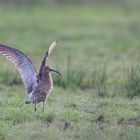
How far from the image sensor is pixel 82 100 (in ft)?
37.9

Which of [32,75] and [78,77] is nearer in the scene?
[32,75]

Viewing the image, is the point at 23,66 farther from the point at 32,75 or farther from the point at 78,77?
the point at 78,77

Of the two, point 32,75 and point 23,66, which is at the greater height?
point 23,66

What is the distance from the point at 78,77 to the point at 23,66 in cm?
359

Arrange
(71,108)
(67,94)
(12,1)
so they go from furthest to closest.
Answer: (12,1)
(67,94)
(71,108)

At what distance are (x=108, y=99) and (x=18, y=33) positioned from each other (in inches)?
373

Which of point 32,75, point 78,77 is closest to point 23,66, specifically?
point 32,75

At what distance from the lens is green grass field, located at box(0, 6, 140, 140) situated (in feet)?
31.1

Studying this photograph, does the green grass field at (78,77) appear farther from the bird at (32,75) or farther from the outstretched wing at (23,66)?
the outstretched wing at (23,66)

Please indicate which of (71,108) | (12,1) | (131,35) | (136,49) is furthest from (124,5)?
(71,108)

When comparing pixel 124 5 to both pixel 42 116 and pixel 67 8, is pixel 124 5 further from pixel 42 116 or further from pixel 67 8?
pixel 42 116

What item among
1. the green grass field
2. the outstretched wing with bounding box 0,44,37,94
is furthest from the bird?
the green grass field

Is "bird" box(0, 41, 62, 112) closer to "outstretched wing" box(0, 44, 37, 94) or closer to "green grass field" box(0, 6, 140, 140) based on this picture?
"outstretched wing" box(0, 44, 37, 94)

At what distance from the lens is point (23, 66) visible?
10.1 metres
